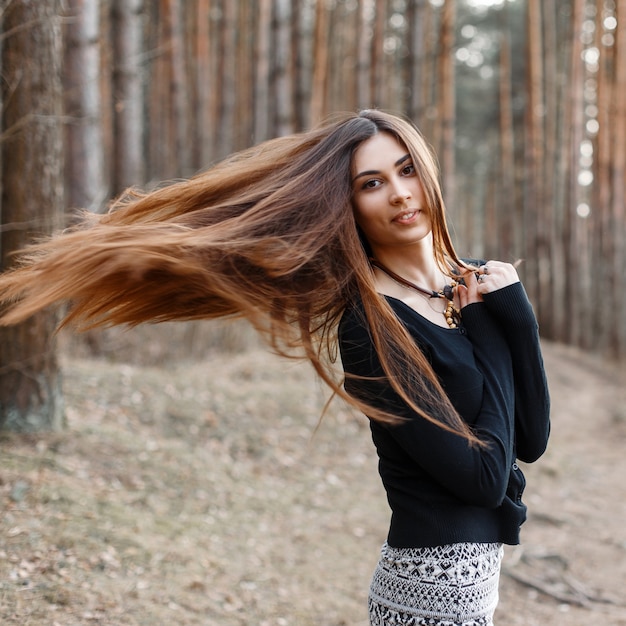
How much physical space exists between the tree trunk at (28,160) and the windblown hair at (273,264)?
255 centimetres

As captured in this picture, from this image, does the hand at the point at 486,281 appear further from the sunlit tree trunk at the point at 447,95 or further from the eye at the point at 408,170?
the sunlit tree trunk at the point at 447,95

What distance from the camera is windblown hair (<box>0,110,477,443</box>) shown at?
2.11 metres

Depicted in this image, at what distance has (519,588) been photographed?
206 inches

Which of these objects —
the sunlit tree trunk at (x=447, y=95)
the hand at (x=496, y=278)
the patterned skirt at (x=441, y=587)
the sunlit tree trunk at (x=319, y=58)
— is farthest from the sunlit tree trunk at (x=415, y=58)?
the patterned skirt at (x=441, y=587)

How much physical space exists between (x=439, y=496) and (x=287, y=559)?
331cm

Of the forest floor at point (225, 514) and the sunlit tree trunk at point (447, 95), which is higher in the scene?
the sunlit tree trunk at point (447, 95)

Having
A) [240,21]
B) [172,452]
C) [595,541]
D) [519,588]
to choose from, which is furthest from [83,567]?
[240,21]

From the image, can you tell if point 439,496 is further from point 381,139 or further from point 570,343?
point 570,343

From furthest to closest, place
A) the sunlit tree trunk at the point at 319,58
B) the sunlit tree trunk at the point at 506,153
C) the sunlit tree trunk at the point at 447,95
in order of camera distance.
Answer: the sunlit tree trunk at the point at 506,153 → the sunlit tree trunk at the point at 319,58 → the sunlit tree trunk at the point at 447,95

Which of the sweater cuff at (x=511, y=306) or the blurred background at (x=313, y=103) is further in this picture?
the blurred background at (x=313, y=103)

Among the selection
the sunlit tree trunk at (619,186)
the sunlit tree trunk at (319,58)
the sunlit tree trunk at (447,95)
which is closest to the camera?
the sunlit tree trunk at (447,95)

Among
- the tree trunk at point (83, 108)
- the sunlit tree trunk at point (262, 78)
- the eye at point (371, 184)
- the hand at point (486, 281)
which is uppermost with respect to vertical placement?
the sunlit tree trunk at point (262, 78)

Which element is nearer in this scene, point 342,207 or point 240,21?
point 342,207

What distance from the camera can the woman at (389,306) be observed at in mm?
2031
